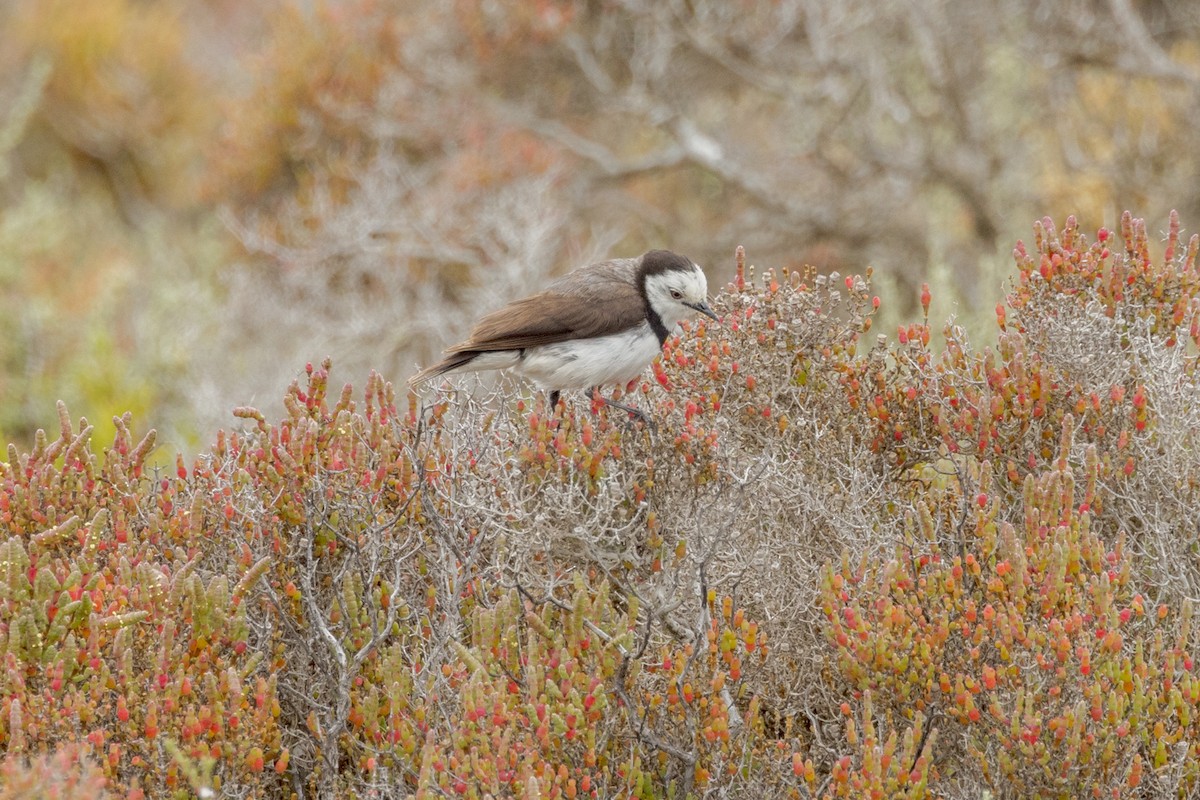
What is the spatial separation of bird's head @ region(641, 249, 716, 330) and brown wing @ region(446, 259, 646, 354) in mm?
83

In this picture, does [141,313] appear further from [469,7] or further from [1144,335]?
[1144,335]

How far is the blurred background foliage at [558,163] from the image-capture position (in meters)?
10.7

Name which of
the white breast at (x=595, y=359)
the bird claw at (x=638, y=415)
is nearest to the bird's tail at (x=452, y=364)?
the white breast at (x=595, y=359)

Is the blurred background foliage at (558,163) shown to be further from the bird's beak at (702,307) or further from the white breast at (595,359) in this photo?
the bird's beak at (702,307)

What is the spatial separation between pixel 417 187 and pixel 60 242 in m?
4.38

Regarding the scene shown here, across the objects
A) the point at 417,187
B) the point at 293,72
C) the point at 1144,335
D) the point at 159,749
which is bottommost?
the point at 159,749

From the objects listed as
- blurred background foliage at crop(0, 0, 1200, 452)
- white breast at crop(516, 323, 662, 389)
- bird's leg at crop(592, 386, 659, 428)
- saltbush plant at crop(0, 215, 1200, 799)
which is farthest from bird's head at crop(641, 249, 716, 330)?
blurred background foliage at crop(0, 0, 1200, 452)

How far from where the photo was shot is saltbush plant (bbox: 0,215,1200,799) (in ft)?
11.9

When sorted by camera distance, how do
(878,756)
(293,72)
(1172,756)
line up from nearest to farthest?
(878,756) → (1172,756) → (293,72)

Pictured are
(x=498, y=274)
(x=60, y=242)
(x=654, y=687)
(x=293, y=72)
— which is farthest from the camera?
(x=60, y=242)

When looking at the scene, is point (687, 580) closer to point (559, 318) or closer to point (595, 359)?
point (595, 359)

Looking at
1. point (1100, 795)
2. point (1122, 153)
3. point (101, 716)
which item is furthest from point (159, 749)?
point (1122, 153)

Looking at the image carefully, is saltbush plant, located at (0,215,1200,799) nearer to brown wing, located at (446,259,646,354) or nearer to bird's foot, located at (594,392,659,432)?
bird's foot, located at (594,392,659,432)

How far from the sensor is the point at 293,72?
461 inches
